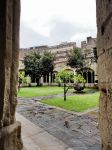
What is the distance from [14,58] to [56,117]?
7.52 metres

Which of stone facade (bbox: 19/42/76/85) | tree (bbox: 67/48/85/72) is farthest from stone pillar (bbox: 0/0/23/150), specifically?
stone facade (bbox: 19/42/76/85)

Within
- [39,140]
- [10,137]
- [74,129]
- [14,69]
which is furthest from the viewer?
[74,129]

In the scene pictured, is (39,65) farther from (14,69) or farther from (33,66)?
(14,69)

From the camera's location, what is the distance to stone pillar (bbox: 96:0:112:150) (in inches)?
81.7

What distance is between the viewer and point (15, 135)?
3.19 meters

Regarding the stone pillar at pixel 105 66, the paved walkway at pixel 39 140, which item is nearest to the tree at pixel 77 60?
the paved walkway at pixel 39 140

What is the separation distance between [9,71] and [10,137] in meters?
0.85

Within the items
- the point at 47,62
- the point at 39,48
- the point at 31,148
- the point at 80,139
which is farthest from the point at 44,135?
the point at 39,48

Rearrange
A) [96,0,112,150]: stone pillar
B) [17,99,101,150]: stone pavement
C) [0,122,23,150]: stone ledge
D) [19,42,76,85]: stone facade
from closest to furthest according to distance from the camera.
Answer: [96,0,112,150]: stone pillar
[0,122,23,150]: stone ledge
[17,99,101,150]: stone pavement
[19,42,76,85]: stone facade

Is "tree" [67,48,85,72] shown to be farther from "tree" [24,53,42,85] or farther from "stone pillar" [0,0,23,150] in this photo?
"stone pillar" [0,0,23,150]

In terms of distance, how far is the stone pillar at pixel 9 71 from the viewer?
297cm

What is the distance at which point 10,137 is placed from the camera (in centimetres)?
306

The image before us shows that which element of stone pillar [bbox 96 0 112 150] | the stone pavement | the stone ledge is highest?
stone pillar [bbox 96 0 112 150]

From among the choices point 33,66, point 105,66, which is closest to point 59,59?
point 33,66
